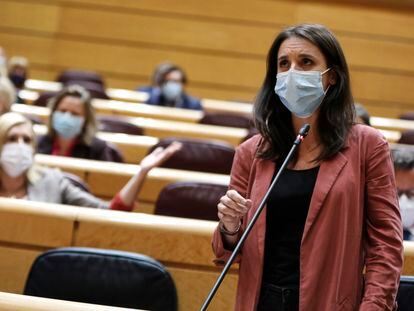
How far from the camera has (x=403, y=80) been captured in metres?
4.88

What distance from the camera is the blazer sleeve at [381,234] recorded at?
866 millimetres

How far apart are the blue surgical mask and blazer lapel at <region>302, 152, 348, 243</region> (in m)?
2.99

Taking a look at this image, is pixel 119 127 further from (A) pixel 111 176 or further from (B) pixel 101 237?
(B) pixel 101 237

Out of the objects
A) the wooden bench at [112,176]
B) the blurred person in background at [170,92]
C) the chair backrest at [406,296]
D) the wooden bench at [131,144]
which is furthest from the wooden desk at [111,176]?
the blurred person in background at [170,92]

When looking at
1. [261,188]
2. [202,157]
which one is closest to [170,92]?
[202,157]

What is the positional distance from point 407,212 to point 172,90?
233cm

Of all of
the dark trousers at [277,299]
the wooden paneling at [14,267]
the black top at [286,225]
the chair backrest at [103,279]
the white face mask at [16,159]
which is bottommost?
the wooden paneling at [14,267]

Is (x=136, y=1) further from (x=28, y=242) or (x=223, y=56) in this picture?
(x=28, y=242)

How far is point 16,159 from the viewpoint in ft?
5.84

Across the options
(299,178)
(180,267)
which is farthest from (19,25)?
(299,178)

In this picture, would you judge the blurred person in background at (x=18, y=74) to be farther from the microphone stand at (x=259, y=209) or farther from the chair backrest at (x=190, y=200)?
the microphone stand at (x=259, y=209)

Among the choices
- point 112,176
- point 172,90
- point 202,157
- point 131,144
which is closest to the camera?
point 112,176

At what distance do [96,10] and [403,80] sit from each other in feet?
6.74

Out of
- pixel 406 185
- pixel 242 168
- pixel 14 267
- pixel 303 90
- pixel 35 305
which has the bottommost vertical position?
pixel 14 267
